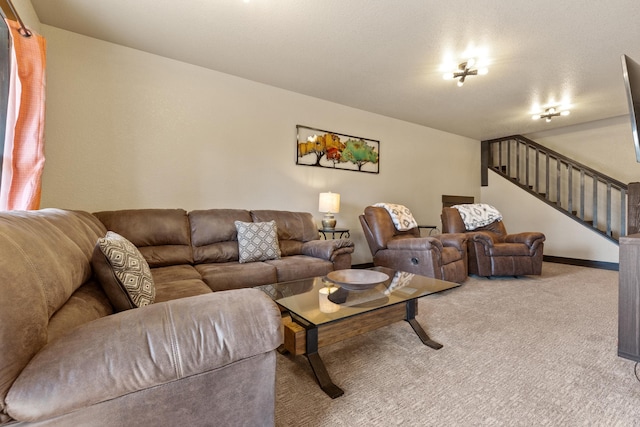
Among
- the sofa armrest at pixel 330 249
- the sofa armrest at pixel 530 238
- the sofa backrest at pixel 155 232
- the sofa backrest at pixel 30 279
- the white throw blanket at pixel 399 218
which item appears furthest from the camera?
the white throw blanket at pixel 399 218

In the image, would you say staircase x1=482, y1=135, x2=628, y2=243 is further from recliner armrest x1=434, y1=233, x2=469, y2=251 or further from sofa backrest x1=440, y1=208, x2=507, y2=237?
recliner armrest x1=434, y1=233, x2=469, y2=251

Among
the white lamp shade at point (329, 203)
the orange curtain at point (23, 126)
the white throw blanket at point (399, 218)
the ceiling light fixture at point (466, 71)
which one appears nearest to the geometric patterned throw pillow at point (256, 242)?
the white lamp shade at point (329, 203)

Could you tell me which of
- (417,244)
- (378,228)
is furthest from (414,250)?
(378,228)

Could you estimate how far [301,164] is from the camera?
384cm

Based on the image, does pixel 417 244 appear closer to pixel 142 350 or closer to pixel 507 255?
pixel 507 255

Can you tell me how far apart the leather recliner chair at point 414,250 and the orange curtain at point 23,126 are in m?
3.08

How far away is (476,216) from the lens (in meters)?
4.25

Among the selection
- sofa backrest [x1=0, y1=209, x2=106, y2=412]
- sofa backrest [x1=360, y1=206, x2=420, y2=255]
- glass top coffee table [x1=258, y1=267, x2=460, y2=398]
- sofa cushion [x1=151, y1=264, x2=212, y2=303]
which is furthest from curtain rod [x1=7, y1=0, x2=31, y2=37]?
sofa backrest [x1=360, y1=206, x2=420, y2=255]

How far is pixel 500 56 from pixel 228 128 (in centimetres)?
295

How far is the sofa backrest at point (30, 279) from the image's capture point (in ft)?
2.07

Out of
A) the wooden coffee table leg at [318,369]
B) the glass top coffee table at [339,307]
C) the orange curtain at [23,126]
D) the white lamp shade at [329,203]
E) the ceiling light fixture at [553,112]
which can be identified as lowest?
the wooden coffee table leg at [318,369]

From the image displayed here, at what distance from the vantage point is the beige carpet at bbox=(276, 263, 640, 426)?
1251 mm

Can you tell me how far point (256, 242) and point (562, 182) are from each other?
19.4 ft

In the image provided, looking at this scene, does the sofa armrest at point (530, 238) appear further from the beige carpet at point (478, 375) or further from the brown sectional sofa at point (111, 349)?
the brown sectional sofa at point (111, 349)
